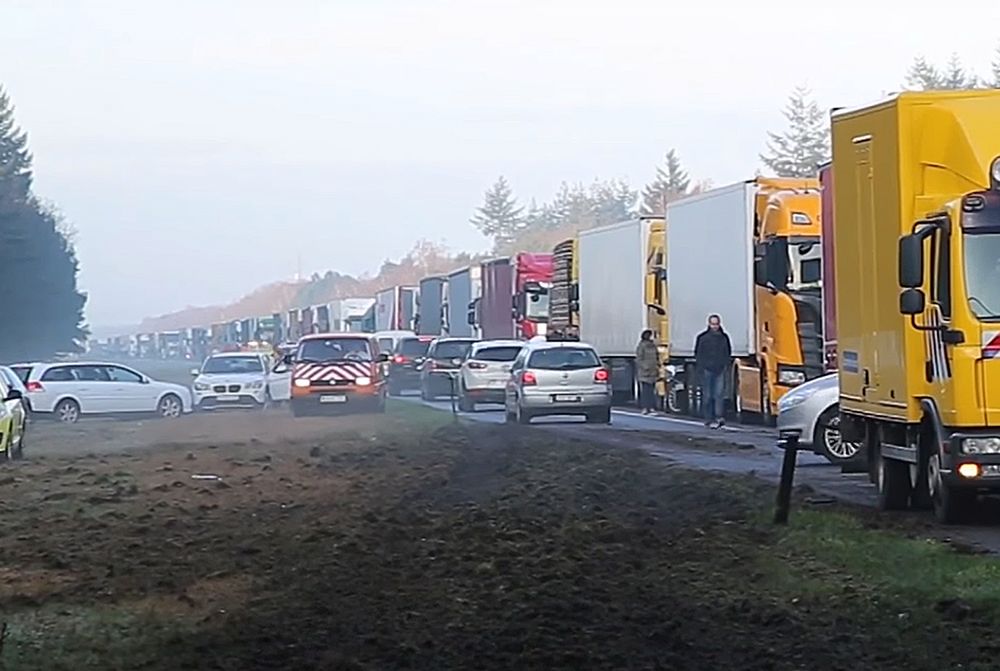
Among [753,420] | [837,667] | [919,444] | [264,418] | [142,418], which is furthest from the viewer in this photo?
[142,418]

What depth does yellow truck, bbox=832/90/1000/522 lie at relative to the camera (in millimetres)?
14438

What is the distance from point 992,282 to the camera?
14539mm

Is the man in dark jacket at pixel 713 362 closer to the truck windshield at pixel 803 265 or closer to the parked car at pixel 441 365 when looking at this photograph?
the truck windshield at pixel 803 265

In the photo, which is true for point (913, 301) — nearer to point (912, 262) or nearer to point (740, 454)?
point (912, 262)

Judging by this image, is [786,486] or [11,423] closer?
[786,486]

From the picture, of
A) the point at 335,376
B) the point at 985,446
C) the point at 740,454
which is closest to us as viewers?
the point at 985,446

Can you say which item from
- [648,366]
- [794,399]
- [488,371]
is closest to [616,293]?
[488,371]

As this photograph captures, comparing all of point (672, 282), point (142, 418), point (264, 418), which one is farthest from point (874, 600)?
point (142, 418)

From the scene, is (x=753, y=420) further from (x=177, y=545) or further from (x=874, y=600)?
(x=874, y=600)

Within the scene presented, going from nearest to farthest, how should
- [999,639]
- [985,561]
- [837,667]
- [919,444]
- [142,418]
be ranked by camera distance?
1. [837,667]
2. [999,639]
3. [985,561]
4. [919,444]
5. [142,418]

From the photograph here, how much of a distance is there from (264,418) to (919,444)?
28.1 meters

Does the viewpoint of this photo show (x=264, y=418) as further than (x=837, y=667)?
Yes

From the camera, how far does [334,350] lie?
4256 cm

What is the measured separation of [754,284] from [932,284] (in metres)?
17.6
